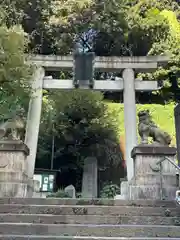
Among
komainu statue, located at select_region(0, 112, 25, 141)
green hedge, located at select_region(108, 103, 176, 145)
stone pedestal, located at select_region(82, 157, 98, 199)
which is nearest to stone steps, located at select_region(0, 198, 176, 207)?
komainu statue, located at select_region(0, 112, 25, 141)

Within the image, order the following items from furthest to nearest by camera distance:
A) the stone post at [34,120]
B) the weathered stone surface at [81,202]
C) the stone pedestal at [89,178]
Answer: the stone pedestal at [89,178], the stone post at [34,120], the weathered stone surface at [81,202]

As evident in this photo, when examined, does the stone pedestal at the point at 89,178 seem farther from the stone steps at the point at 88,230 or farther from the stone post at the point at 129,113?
the stone steps at the point at 88,230

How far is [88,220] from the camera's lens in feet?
18.5

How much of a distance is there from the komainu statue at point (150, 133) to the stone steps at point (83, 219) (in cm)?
382

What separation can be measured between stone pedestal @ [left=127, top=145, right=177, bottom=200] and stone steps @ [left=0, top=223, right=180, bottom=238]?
3.69m

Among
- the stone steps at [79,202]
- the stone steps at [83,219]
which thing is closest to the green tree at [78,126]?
the stone steps at [79,202]

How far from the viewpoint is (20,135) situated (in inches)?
382

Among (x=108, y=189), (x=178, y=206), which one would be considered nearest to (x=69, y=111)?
(x=108, y=189)

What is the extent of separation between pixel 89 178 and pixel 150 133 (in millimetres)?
5504

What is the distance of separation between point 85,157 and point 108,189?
330 centimetres

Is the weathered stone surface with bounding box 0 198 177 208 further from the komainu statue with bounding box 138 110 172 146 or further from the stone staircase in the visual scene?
the komainu statue with bounding box 138 110 172 146

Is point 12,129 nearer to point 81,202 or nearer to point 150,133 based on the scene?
point 81,202

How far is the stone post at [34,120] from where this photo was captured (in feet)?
36.0

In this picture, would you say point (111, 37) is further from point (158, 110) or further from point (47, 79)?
point (47, 79)
